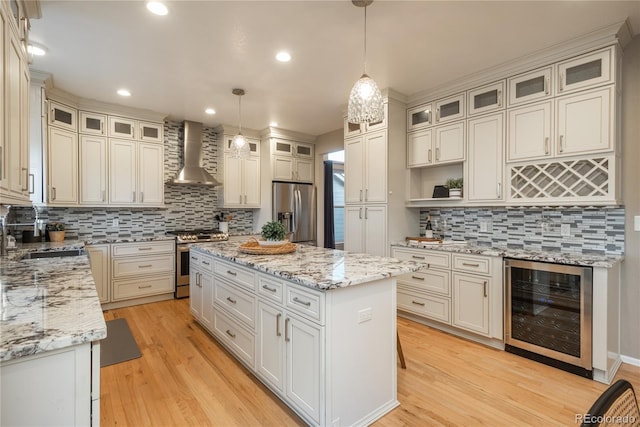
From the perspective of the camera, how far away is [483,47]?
8.91 feet

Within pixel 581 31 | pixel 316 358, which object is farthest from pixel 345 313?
pixel 581 31

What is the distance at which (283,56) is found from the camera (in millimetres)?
2842

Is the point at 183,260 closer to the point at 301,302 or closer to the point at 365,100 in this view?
the point at 301,302

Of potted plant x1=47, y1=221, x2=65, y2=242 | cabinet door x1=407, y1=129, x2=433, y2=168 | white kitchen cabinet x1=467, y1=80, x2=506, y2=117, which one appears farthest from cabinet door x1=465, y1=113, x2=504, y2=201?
potted plant x1=47, y1=221, x2=65, y2=242

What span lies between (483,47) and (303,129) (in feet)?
10.6

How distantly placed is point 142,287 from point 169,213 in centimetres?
123

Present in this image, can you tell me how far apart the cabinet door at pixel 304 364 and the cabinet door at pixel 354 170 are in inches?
95.2

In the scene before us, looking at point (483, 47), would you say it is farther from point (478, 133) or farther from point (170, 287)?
point (170, 287)

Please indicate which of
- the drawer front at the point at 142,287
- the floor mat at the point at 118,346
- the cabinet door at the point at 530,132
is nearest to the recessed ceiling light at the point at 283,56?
the cabinet door at the point at 530,132

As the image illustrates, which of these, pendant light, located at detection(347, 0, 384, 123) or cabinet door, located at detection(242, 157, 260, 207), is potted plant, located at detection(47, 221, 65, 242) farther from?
pendant light, located at detection(347, 0, 384, 123)

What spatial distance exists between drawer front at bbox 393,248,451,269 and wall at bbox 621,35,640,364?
137 cm

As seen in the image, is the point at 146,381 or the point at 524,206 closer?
the point at 146,381

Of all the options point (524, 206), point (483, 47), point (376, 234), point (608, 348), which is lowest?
point (608, 348)

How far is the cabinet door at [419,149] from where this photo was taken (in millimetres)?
3699
